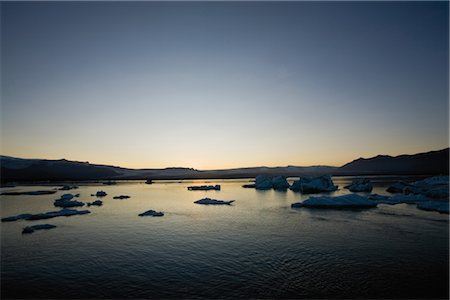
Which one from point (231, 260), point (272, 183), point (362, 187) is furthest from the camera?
point (272, 183)

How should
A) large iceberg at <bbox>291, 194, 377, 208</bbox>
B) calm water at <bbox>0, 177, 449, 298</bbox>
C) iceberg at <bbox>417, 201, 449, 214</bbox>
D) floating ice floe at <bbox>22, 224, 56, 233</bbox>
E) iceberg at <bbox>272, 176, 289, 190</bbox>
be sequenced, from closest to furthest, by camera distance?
calm water at <bbox>0, 177, 449, 298</bbox> < floating ice floe at <bbox>22, 224, 56, 233</bbox> < iceberg at <bbox>417, 201, 449, 214</bbox> < large iceberg at <bbox>291, 194, 377, 208</bbox> < iceberg at <bbox>272, 176, 289, 190</bbox>

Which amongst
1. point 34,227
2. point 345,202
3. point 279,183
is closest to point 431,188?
point 345,202

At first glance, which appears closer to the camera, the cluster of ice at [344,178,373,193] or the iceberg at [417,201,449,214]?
the iceberg at [417,201,449,214]

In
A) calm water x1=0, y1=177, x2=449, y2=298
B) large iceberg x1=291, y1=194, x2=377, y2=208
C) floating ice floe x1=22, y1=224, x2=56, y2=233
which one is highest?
large iceberg x1=291, y1=194, x2=377, y2=208

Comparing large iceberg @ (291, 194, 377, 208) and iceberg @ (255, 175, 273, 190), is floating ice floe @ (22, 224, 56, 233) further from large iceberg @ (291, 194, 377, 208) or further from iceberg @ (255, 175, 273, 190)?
iceberg @ (255, 175, 273, 190)

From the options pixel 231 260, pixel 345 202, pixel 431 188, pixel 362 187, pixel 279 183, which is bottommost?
pixel 231 260

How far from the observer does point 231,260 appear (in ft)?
48.9

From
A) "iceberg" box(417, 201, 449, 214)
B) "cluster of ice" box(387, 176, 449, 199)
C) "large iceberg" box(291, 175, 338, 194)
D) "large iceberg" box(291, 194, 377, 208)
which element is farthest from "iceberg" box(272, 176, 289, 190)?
"iceberg" box(417, 201, 449, 214)

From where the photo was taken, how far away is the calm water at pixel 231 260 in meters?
11.2

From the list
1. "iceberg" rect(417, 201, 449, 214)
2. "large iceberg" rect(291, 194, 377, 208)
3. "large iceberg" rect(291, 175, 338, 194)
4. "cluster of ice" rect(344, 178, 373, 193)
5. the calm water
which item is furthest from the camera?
"cluster of ice" rect(344, 178, 373, 193)

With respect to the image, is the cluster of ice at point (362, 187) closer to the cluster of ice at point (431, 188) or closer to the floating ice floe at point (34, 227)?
the cluster of ice at point (431, 188)

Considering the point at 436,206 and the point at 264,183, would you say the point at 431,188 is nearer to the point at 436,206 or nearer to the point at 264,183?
the point at 436,206

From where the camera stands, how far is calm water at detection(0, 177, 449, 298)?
11.2m

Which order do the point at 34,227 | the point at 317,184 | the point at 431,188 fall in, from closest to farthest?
the point at 34,227
the point at 431,188
the point at 317,184
